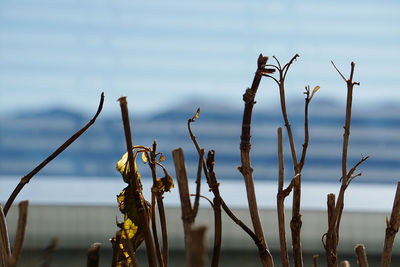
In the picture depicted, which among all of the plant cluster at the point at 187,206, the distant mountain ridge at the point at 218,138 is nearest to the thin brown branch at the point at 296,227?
the plant cluster at the point at 187,206

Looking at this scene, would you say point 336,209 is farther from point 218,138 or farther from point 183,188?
point 218,138

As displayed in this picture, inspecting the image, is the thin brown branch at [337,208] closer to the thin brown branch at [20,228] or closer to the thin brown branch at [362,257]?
the thin brown branch at [362,257]

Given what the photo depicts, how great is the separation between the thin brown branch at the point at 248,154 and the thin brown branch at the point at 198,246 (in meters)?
0.08

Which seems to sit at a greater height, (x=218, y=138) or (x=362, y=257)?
(x=218, y=138)

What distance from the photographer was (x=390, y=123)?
7.01 metres

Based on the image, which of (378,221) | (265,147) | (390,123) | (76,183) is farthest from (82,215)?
(390,123)

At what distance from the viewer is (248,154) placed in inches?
7.2

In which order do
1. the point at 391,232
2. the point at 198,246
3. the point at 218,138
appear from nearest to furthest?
the point at 198,246 < the point at 391,232 < the point at 218,138

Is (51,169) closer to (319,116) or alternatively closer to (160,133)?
(160,133)

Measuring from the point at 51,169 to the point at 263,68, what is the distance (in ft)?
26.5

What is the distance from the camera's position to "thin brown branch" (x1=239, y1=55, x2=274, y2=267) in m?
0.17

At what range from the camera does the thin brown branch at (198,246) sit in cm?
9

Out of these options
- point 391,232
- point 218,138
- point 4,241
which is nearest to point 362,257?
point 391,232

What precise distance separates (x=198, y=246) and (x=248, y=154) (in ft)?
0.31
